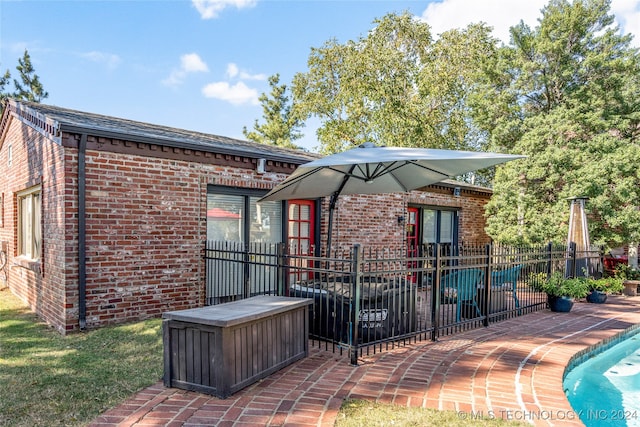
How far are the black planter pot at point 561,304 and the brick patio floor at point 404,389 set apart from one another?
2076 millimetres

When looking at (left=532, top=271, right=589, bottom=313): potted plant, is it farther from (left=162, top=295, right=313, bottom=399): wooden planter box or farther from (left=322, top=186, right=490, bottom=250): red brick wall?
(left=162, top=295, right=313, bottom=399): wooden planter box

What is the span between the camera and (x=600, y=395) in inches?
166

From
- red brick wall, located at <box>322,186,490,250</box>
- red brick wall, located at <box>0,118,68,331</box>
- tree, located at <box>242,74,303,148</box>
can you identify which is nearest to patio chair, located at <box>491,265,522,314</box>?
red brick wall, located at <box>322,186,490,250</box>

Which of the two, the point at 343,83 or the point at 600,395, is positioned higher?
the point at 343,83

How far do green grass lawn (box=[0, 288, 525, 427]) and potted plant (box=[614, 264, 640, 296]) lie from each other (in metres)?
8.98

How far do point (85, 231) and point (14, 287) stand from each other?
467 centimetres

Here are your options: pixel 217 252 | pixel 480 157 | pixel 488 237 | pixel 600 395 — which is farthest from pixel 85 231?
pixel 488 237

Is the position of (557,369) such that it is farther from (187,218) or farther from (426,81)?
(426,81)

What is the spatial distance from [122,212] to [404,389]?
4.48 metres

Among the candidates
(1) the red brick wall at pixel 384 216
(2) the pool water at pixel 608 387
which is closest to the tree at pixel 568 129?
(1) the red brick wall at pixel 384 216

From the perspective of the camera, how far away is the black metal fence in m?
4.43

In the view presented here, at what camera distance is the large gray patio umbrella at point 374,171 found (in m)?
4.66

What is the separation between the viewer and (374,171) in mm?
5797

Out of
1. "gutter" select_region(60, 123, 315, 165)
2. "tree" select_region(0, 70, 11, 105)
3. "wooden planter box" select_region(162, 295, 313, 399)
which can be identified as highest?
"tree" select_region(0, 70, 11, 105)
